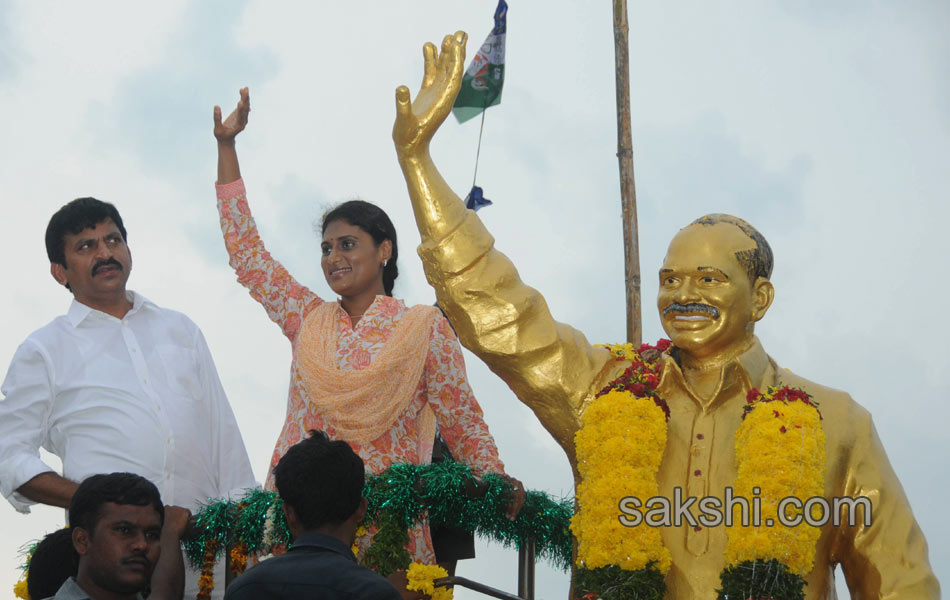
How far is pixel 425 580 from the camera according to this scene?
5.22 m

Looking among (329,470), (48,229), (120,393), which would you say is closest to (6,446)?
(120,393)

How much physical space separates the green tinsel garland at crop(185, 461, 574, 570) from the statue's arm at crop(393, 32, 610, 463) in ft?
1.41

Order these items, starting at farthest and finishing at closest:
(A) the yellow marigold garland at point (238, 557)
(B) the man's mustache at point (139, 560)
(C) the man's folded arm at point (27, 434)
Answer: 1. (C) the man's folded arm at point (27, 434)
2. (A) the yellow marigold garland at point (238, 557)
3. (B) the man's mustache at point (139, 560)

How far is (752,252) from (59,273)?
3.22 metres

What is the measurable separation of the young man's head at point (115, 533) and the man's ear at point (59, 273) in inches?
66.2

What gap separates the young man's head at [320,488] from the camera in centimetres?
414

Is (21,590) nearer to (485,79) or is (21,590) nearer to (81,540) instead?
(81,540)

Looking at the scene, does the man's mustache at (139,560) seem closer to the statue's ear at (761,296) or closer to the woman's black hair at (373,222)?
the woman's black hair at (373,222)

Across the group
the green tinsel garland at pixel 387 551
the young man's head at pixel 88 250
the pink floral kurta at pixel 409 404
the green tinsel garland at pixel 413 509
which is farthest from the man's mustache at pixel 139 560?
the young man's head at pixel 88 250

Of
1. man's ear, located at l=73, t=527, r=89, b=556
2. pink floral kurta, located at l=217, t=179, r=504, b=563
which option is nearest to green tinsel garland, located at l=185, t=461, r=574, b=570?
pink floral kurta, located at l=217, t=179, r=504, b=563

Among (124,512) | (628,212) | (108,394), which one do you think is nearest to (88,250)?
(108,394)

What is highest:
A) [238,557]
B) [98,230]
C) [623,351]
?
[98,230]

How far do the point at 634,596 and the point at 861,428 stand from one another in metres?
1.11

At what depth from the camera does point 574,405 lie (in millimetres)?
5500
